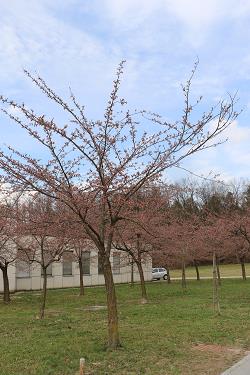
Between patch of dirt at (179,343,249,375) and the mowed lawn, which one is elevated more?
the mowed lawn

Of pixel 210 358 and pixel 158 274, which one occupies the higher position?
pixel 158 274

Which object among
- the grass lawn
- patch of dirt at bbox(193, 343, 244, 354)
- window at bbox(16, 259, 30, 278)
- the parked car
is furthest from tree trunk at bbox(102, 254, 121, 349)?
the parked car

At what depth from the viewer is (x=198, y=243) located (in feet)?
113

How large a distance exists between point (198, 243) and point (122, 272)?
1357cm

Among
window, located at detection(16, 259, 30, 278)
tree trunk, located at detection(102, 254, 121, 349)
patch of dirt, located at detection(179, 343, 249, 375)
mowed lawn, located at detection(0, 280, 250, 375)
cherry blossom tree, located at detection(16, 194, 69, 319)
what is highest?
cherry blossom tree, located at detection(16, 194, 69, 319)

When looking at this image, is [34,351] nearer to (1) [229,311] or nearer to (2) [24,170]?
(2) [24,170]

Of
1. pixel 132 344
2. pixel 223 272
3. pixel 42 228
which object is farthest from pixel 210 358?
pixel 223 272

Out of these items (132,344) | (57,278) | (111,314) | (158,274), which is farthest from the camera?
(158,274)

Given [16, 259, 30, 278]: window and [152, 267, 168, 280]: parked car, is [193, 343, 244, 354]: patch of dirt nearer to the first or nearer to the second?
[16, 259, 30, 278]: window

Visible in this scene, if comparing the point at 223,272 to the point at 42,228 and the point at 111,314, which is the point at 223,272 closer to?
the point at 42,228

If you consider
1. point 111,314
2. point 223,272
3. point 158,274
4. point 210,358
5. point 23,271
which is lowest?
point 210,358

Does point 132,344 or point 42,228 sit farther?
point 42,228

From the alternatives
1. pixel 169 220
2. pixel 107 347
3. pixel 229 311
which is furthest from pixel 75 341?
pixel 169 220

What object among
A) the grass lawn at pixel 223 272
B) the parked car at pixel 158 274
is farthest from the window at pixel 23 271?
the grass lawn at pixel 223 272
